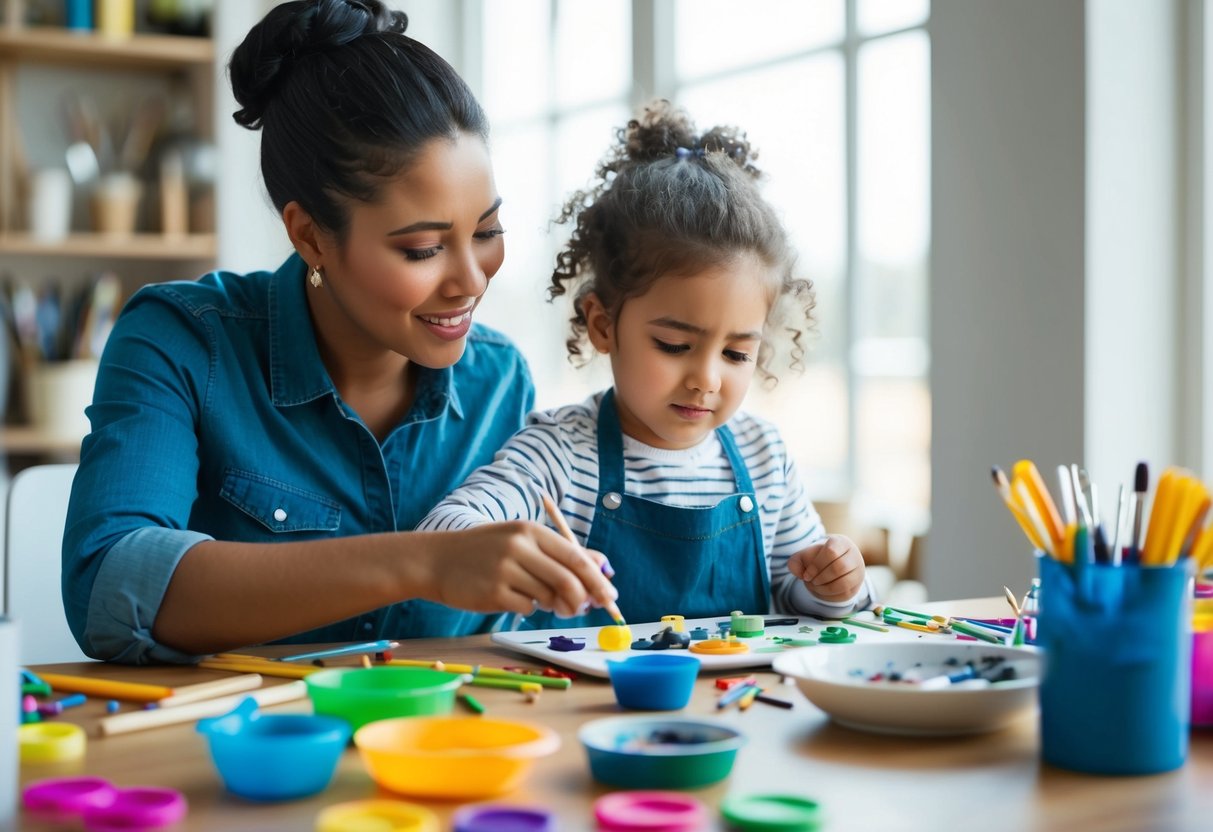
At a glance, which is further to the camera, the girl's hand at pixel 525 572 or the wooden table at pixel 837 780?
the girl's hand at pixel 525 572

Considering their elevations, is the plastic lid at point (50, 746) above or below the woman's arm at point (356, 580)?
below

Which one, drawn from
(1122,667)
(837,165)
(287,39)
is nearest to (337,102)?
(287,39)

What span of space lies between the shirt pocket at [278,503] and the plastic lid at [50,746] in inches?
21.7

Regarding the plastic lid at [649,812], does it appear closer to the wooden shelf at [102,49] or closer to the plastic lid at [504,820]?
the plastic lid at [504,820]

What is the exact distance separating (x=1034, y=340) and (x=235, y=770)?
4.91 ft

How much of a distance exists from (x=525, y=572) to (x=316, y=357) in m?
0.56

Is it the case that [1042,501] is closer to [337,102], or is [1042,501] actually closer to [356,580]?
[356,580]

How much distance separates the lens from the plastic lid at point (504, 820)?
0.67 metres

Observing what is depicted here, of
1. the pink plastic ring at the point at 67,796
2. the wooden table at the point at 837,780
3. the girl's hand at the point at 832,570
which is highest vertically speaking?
the girl's hand at the point at 832,570

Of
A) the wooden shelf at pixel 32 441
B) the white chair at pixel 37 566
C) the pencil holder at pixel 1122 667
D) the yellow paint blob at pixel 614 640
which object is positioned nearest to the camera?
the pencil holder at pixel 1122 667

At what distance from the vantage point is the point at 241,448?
55.1 inches

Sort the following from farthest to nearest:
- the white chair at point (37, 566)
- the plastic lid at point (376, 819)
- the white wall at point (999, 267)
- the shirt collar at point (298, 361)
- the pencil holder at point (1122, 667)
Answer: the white wall at point (999, 267)
the white chair at point (37, 566)
the shirt collar at point (298, 361)
the pencil holder at point (1122, 667)
the plastic lid at point (376, 819)

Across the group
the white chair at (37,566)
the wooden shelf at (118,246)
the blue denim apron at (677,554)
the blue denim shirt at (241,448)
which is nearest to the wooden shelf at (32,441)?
the wooden shelf at (118,246)

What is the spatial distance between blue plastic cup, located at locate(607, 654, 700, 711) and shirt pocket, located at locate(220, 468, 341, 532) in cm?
57
